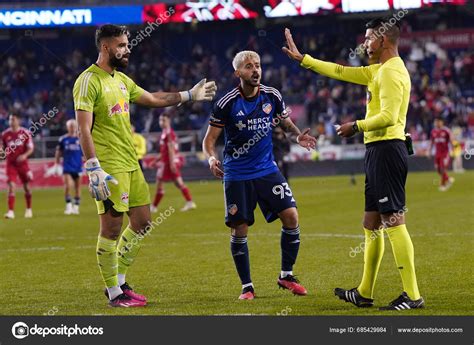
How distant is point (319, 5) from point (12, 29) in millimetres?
15336

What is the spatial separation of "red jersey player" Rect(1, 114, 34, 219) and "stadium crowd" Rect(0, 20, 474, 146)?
18207 mm

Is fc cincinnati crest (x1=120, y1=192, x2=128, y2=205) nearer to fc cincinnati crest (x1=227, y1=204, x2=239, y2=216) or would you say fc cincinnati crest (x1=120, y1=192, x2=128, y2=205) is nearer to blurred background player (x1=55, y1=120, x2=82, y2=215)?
fc cincinnati crest (x1=227, y1=204, x2=239, y2=216)

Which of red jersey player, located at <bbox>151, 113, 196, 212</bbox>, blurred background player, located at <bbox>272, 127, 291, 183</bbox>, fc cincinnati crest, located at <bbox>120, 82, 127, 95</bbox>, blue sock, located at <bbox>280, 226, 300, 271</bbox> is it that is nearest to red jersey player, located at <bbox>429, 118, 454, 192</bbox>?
blurred background player, located at <bbox>272, 127, 291, 183</bbox>

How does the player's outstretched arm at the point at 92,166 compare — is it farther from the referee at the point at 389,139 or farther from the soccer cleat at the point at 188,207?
the soccer cleat at the point at 188,207

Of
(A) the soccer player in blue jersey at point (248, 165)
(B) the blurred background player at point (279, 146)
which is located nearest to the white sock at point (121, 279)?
(A) the soccer player in blue jersey at point (248, 165)

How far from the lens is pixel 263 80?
44094mm

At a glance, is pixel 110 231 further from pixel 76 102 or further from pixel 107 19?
pixel 107 19

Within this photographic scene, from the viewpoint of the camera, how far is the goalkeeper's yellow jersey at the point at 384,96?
26.3 ft

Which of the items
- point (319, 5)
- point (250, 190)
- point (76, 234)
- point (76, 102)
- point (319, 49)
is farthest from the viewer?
point (319, 49)

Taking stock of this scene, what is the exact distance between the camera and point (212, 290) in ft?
32.6

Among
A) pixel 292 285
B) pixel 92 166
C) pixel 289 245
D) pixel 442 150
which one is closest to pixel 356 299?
pixel 292 285

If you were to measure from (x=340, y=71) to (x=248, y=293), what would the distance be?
236 cm

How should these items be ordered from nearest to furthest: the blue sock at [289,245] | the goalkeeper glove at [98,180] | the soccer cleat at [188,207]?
the goalkeeper glove at [98,180] → the blue sock at [289,245] → the soccer cleat at [188,207]

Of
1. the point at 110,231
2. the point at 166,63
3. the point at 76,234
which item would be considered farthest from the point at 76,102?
the point at 166,63
